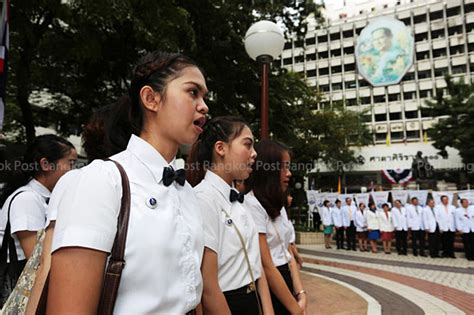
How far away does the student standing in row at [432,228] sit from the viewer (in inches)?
459

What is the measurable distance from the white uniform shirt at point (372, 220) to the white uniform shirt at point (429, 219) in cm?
151

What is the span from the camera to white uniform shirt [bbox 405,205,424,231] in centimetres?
1186

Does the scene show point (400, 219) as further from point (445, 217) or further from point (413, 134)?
point (413, 134)

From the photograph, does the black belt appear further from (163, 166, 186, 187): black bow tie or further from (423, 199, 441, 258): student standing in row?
(423, 199, 441, 258): student standing in row

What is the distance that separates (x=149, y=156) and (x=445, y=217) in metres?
12.3

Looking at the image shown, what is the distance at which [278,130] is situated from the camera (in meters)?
9.67

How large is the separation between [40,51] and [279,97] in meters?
5.25

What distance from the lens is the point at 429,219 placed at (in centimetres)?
1170

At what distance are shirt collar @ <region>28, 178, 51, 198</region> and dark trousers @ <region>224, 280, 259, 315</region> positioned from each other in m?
1.38

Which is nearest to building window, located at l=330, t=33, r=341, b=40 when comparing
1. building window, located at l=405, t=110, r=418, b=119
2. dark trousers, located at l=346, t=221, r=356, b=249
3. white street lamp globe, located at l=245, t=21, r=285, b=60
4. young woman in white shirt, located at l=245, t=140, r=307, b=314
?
building window, located at l=405, t=110, r=418, b=119

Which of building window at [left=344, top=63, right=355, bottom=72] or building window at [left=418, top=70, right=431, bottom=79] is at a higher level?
building window at [left=344, top=63, right=355, bottom=72]

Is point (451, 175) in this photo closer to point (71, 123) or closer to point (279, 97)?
point (279, 97)

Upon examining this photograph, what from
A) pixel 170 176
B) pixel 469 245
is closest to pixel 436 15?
pixel 469 245

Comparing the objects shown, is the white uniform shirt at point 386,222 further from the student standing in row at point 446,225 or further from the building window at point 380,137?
the building window at point 380,137
